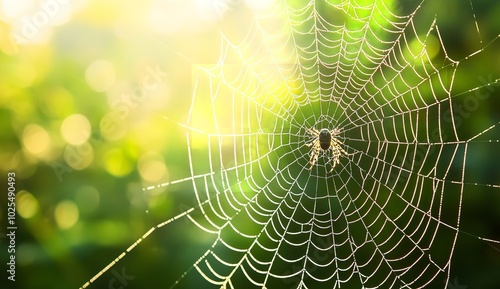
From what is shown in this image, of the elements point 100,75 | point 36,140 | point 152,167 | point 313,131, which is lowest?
point 152,167

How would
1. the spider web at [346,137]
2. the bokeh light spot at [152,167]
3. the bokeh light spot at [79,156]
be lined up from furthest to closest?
the spider web at [346,137], the bokeh light spot at [152,167], the bokeh light spot at [79,156]

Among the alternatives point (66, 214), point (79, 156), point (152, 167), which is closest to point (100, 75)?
point (79, 156)

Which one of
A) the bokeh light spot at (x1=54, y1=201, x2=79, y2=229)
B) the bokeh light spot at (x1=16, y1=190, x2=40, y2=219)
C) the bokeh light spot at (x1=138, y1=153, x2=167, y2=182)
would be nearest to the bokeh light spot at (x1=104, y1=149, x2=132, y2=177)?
the bokeh light spot at (x1=138, y1=153, x2=167, y2=182)

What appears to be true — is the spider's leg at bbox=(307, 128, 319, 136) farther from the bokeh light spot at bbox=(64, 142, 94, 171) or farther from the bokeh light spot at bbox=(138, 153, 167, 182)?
the bokeh light spot at bbox=(64, 142, 94, 171)

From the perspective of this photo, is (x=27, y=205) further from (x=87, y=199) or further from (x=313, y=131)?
(x=313, y=131)

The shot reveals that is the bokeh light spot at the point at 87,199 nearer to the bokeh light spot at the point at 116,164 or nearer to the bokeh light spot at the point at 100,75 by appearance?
the bokeh light spot at the point at 116,164

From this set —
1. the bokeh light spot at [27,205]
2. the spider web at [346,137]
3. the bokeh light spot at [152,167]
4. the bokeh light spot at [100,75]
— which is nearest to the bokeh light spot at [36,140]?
the bokeh light spot at [27,205]
